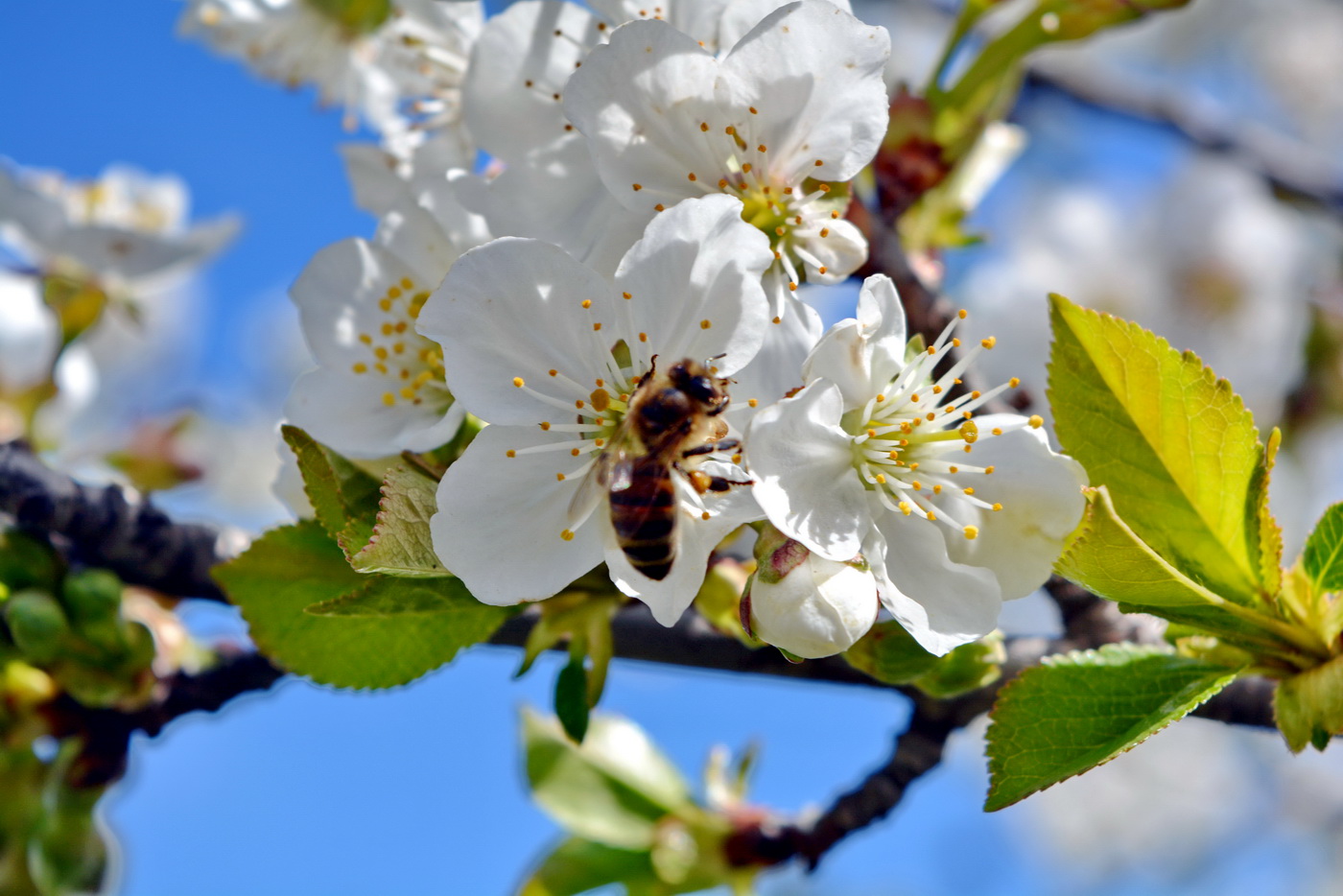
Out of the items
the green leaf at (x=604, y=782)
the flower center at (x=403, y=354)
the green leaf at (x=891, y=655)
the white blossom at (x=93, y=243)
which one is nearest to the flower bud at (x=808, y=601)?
the green leaf at (x=891, y=655)

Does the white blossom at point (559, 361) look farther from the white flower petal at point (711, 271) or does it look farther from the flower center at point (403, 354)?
the flower center at point (403, 354)

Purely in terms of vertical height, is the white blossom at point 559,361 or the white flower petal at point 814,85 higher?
the white flower petal at point 814,85

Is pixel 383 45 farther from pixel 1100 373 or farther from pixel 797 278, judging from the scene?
pixel 1100 373

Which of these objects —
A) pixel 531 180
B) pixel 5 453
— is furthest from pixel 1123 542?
pixel 5 453

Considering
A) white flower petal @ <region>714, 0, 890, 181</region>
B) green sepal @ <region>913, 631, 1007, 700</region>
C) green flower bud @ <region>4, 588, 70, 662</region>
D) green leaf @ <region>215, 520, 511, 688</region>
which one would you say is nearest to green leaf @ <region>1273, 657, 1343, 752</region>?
green sepal @ <region>913, 631, 1007, 700</region>

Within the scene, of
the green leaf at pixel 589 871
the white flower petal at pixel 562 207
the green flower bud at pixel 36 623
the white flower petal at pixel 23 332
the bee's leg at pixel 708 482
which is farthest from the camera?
the white flower petal at pixel 23 332

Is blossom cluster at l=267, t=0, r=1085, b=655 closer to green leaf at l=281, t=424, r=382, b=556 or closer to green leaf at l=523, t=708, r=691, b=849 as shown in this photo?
green leaf at l=281, t=424, r=382, b=556
